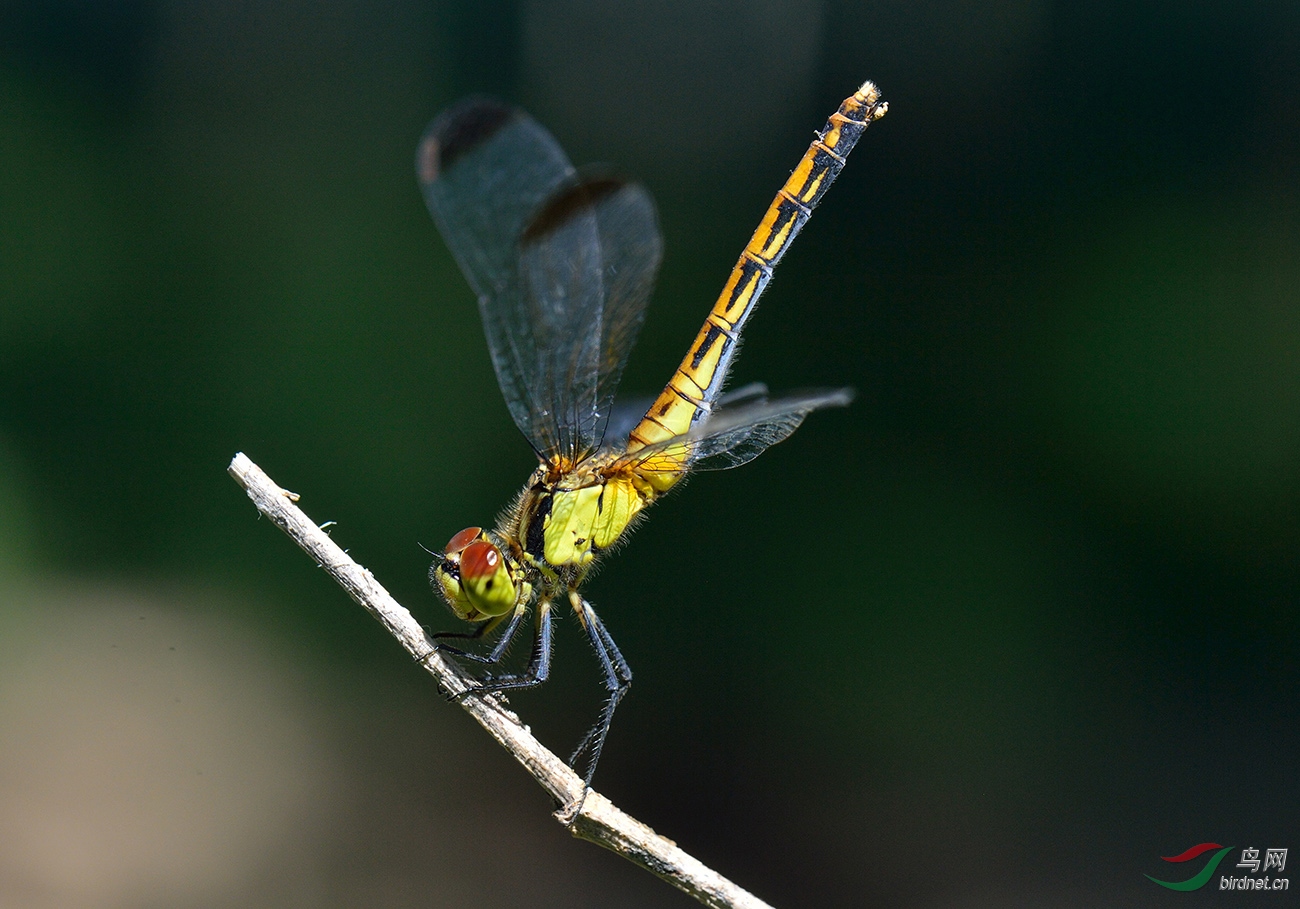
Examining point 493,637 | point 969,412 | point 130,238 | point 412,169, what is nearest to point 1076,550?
point 969,412

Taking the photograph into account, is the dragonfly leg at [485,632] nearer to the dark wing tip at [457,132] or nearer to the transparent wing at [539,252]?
the transparent wing at [539,252]

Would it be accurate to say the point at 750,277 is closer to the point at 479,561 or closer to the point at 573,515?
the point at 573,515

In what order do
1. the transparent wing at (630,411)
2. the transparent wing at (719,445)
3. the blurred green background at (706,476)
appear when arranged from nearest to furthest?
the transparent wing at (719,445)
the transparent wing at (630,411)
the blurred green background at (706,476)

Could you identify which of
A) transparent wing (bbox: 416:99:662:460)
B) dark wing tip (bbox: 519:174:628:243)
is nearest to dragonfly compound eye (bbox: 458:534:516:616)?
transparent wing (bbox: 416:99:662:460)

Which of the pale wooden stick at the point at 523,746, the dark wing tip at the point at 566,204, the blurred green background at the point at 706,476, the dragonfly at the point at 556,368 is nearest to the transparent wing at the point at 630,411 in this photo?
the dragonfly at the point at 556,368

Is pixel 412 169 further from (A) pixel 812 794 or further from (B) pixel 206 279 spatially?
(A) pixel 812 794

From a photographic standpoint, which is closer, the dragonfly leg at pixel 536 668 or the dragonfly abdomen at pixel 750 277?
the dragonfly leg at pixel 536 668

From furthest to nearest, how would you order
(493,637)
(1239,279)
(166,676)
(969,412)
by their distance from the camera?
1. (166,676)
2. (969,412)
3. (1239,279)
4. (493,637)

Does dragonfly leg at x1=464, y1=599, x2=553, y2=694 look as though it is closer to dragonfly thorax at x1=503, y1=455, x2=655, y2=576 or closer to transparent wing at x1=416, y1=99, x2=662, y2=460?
dragonfly thorax at x1=503, y1=455, x2=655, y2=576
